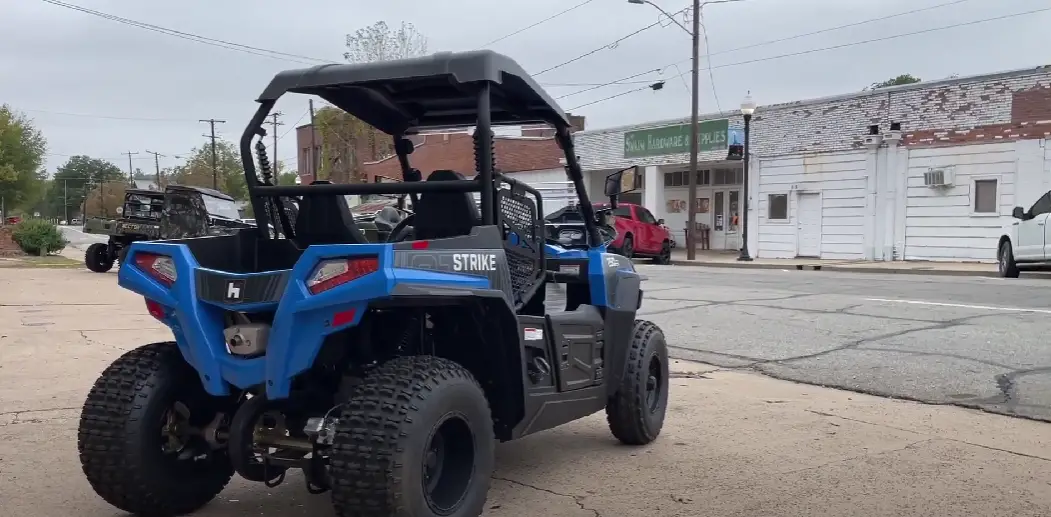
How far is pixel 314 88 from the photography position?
15.4 ft

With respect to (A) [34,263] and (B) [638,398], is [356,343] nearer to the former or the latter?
(B) [638,398]

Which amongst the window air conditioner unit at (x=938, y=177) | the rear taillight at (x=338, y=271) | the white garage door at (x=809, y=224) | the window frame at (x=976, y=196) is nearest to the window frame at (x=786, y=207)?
the white garage door at (x=809, y=224)

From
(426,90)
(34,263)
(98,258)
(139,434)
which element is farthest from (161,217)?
(139,434)

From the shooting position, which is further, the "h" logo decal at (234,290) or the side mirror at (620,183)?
the side mirror at (620,183)

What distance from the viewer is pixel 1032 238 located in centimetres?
1767

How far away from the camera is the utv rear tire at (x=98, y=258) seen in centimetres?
2172

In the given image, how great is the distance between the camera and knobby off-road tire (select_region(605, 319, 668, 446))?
222 inches

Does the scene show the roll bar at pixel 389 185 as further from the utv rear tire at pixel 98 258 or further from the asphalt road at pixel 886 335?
the utv rear tire at pixel 98 258

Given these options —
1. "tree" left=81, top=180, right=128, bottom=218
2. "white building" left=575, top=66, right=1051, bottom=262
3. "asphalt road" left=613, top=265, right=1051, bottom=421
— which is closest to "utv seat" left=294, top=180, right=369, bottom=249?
"asphalt road" left=613, top=265, right=1051, bottom=421

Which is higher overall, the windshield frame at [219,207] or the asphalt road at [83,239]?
the windshield frame at [219,207]

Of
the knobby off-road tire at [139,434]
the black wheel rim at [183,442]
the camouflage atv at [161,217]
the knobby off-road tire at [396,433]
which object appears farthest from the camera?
the camouflage atv at [161,217]

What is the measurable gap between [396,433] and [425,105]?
241cm

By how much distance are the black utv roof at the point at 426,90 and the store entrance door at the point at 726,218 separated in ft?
91.0

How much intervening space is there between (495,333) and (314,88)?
1594mm
